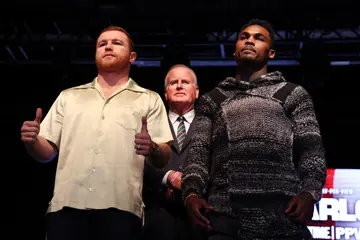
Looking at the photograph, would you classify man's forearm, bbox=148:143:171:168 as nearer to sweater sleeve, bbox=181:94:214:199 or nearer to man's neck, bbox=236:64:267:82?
sweater sleeve, bbox=181:94:214:199

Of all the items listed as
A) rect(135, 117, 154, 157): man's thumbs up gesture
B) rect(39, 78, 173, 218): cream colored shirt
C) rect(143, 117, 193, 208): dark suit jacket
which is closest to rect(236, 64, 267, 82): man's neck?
rect(39, 78, 173, 218): cream colored shirt

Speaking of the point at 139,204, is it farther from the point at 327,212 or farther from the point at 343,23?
the point at 343,23

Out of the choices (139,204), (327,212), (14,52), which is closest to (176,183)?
(139,204)

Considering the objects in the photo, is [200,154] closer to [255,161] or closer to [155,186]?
[255,161]

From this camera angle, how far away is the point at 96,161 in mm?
2609

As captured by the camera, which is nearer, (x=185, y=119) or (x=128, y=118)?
(x=128, y=118)

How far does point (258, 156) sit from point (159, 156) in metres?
0.49

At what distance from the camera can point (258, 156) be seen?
7.78 ft

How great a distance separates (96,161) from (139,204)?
28cm

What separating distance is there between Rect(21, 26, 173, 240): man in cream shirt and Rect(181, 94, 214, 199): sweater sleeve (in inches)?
7.0

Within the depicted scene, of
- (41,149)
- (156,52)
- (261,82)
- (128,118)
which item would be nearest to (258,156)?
(261,82)

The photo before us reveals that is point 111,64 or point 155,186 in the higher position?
point 111,64

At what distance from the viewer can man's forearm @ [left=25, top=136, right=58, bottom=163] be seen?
2.67 meters

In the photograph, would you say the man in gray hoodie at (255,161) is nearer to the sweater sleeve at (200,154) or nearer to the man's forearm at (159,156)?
the sweater sleeve at (200,154)
